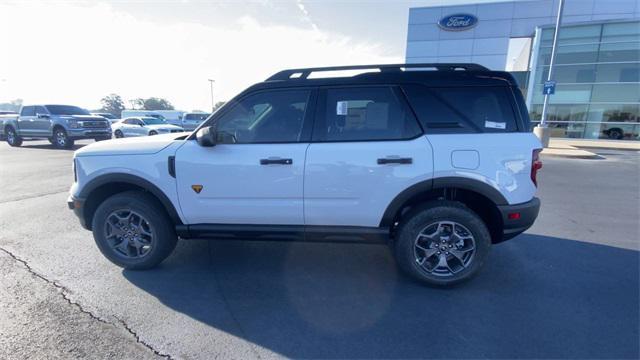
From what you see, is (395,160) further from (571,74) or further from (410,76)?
(571,74)

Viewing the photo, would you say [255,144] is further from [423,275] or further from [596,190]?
[596,190]

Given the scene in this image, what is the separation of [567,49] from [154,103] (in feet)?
346

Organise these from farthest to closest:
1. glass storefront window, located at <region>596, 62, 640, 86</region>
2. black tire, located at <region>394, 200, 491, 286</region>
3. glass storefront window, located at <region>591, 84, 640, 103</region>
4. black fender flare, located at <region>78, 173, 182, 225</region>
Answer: glass storefront window, located at <region>591, 84, 640, 103</region> → glass storefront window, located at <region>596, 62, 640, 86</region> → black fender flare, located at <region>78, 173, 182, 225</region> → black tire, located at <region>394, 200, 491, 286</region>

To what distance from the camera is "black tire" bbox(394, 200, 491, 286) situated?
2910 millimetres

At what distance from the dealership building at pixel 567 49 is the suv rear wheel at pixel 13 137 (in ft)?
91.7

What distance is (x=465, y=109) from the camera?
2879mm

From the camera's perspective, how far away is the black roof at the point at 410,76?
9.50 ft

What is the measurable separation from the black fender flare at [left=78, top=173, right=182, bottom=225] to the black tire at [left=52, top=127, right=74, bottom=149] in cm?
1426

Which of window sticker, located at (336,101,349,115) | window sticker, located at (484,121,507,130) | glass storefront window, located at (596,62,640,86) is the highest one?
glass storefront window, located at (596,62,640,86)

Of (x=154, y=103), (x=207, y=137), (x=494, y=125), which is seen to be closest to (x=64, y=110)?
(x=207, y=137)

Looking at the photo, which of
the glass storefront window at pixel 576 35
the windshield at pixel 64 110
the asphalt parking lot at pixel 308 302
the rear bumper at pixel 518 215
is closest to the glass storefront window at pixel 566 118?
the glass storefront window at pixel 576 35

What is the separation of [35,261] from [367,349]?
3789mm

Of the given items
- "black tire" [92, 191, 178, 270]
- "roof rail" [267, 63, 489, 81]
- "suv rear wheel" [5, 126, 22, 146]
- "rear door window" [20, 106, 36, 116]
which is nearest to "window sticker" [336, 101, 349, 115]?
"roof rail" [267, 63, 489, 81]

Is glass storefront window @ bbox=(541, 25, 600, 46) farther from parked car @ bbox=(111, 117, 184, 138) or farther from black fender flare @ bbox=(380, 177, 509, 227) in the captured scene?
black fender flare @ bbox=(380, 177, 509, 227)
